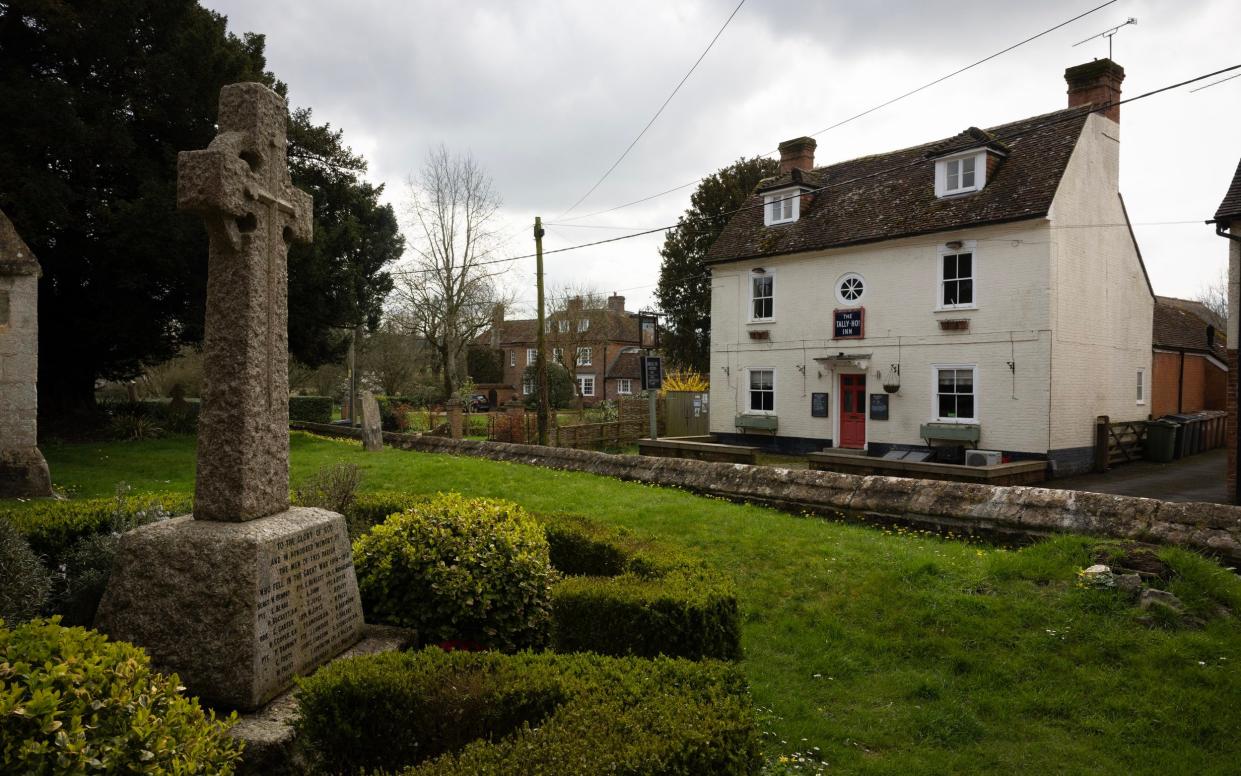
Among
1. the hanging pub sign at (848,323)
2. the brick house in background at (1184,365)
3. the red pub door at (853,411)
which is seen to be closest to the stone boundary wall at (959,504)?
the red pub door at (853,411)

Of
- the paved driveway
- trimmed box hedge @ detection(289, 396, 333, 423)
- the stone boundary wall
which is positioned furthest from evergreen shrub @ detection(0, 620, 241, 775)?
trimmed box hedge @ detection(289, 396, 333, 423)

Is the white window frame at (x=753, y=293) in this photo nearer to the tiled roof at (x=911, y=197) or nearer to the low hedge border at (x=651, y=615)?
the tiled roof at (x=911, y=197)

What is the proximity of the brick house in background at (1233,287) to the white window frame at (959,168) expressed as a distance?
21.9ft

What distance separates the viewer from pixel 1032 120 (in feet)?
73.2

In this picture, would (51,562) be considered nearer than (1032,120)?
Yes

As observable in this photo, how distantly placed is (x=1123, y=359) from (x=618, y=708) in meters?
24.4

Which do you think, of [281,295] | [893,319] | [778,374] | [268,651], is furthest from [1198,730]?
[778,374]

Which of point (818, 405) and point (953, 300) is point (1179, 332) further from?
point (818, 405)

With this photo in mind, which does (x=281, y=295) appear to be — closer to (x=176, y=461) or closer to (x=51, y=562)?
(x=51, y=562)

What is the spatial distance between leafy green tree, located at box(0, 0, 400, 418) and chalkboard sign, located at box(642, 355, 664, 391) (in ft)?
33.7

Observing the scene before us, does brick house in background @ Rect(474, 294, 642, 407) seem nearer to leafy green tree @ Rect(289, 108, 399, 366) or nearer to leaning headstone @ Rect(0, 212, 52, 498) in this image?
leafy green tree @ Rect(289, 108, 399, 366)

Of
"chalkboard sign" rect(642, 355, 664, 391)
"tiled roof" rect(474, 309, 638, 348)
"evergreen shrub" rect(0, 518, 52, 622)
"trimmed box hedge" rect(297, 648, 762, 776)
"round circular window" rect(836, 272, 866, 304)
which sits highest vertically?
"tiled roof" rect(474, 309, 638, 348)

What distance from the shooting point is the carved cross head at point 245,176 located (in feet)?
14.8

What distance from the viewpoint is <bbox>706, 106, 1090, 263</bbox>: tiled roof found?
1966 centimetres
